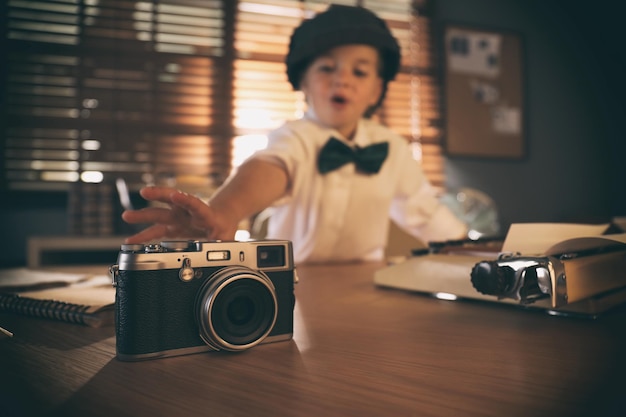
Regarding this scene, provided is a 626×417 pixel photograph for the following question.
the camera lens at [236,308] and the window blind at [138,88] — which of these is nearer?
the camera lens at [236,308]

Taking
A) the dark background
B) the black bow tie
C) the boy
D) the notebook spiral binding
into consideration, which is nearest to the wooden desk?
the notebook spiral binding

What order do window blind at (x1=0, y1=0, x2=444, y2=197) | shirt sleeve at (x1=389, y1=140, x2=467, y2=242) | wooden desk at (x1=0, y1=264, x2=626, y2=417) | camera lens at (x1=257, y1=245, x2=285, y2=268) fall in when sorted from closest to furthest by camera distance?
1. wooden desk at (x1=0, y1=264, x2=626, y2=417)
2. camera lens at (x1=257, y1=245, x2=285, y2=268)
3. shirt sleeve at (x1=389, y1=140, x2=467, y2=242)
4. window blind at (x1=0, y1=0, x2=444, y2=197)

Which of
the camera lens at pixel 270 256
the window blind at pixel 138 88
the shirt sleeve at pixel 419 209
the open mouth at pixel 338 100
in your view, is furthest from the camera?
the window blind at pixel 138 88

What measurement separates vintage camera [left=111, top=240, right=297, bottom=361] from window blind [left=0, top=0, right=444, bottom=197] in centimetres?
207

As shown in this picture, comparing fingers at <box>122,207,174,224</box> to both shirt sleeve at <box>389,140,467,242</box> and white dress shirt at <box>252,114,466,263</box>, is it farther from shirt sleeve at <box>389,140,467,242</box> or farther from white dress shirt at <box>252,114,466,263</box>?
shirt sleeve at <box>389,140,467,242</box>

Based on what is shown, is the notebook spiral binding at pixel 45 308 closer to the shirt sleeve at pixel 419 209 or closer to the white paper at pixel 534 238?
the white paper at pixel 534 238

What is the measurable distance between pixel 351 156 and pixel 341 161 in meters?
0.04

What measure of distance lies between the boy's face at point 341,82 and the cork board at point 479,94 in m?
2.03

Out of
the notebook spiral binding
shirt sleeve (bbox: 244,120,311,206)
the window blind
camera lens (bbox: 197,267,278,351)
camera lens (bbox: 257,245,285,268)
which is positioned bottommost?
the notebook spiral binding

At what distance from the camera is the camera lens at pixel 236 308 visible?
349 mm

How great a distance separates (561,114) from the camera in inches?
134

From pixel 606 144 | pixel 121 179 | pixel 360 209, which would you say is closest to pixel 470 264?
pixel 360 209

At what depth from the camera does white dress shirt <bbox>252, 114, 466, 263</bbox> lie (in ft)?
3.95

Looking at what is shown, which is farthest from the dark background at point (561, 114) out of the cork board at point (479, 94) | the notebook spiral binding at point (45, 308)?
the notebook spiral binding at point (45, 308)
